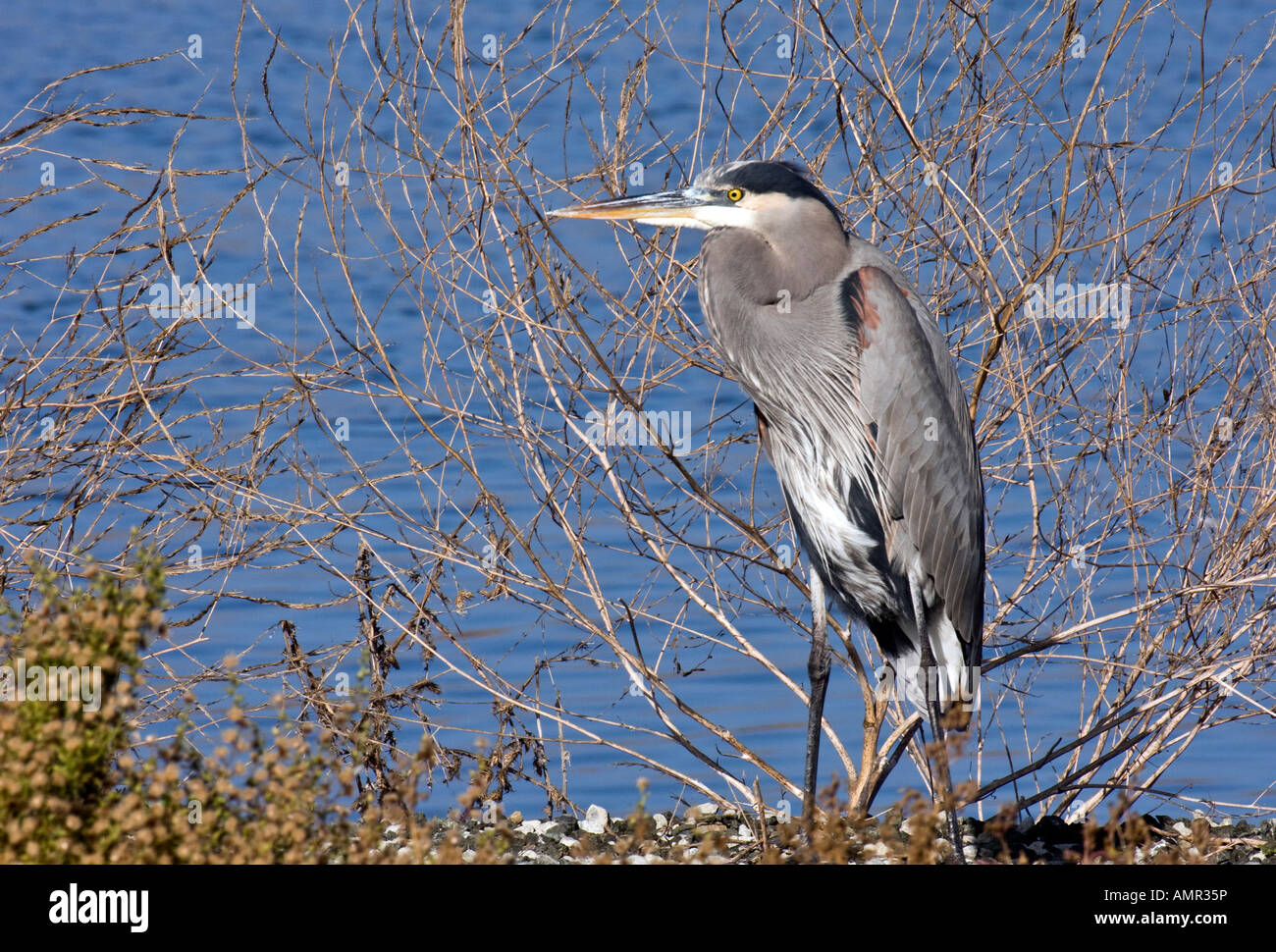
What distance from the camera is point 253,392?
10.9 metres

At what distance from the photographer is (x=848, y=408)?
4.54m

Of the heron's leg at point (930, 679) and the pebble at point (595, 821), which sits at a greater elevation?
the heron's leg at point (930, 679)

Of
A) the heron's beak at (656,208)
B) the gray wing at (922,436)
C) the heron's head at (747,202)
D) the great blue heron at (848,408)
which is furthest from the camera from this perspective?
the gray wing at (922,436)

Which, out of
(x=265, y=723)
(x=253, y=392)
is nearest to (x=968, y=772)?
(x=265, y=723)

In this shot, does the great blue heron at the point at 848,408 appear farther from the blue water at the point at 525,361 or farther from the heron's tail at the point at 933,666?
the blue water at the point at 525,361

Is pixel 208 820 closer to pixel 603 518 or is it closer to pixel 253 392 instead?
pixel 603 518

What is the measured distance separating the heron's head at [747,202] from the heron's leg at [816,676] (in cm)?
115

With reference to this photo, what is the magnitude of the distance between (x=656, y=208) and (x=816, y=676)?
154 cm

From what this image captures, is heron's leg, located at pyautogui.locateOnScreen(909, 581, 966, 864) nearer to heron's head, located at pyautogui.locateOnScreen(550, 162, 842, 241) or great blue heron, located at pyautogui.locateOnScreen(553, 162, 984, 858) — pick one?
great blue heron, located at pyautogui.locateOnScreen(553, 162, 984, 858)

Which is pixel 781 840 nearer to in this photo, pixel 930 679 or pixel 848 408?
pixel 930 679

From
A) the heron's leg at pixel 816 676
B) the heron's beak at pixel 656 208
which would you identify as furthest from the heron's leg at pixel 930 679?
the heron's beak at pixel 656 208

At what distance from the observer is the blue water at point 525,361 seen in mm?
4672

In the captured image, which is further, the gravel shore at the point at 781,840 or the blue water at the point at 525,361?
the blue water at the point at 525,361

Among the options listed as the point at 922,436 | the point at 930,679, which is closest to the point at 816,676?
the point at 930,679
